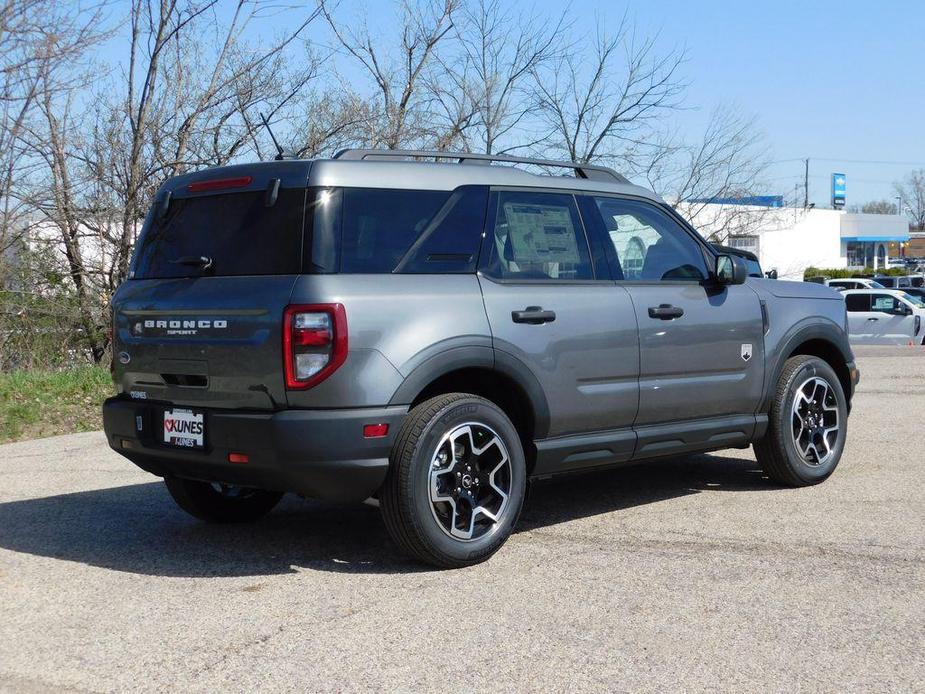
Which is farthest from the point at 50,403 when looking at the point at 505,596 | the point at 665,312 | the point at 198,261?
the point at 505,596

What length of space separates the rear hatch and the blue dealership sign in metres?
95.4

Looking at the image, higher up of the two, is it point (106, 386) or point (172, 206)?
point (172, 206)

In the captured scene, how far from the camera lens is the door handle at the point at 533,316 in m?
5.81

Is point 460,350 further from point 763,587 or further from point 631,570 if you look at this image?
point 763,587

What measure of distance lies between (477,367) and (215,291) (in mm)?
1329

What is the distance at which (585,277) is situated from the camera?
6.29m

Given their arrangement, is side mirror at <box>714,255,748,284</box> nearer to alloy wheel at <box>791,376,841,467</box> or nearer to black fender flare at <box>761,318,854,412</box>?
black fender flare at <box>761,318,854,412</box>

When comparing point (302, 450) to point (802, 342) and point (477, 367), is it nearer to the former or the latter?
point (477, 367)

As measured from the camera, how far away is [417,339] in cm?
538

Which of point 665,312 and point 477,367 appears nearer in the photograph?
point 477,367

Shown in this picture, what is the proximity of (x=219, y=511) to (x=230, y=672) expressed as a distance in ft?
8.83

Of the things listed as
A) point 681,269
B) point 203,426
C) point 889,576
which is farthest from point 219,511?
point 889,576

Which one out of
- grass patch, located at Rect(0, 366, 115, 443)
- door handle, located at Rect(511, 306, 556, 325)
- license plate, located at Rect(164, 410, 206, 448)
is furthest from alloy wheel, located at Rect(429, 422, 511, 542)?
grass patch, located at Rect(0, 366, 115, 443)

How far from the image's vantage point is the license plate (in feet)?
18.0
